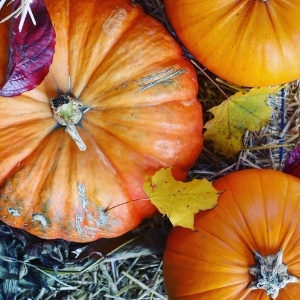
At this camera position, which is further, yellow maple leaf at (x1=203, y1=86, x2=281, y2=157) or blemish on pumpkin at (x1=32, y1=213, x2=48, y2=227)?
yellow maple leaf at (x1=203, y1=86, x2=281, y2=157)

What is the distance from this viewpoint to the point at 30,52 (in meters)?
1.45

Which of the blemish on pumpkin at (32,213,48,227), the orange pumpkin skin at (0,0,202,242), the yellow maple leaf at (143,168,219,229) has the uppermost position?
the orange pumpkin skin at (0,0,202,242)

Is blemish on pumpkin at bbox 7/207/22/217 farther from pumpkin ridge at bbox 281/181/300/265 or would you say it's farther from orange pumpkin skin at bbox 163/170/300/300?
pumpkin ridge at bbox 281/181/300/265

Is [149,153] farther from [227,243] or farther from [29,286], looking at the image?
[29,286]

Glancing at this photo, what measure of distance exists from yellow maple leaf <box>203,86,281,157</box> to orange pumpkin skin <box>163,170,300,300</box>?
0.19 meters

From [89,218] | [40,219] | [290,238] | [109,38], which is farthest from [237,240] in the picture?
[109,38]

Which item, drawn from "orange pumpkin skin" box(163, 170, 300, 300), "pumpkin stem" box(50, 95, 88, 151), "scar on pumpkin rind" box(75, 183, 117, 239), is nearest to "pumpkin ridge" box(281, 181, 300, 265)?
"orange pumpkin skin" box(163, 170, 300, 300)

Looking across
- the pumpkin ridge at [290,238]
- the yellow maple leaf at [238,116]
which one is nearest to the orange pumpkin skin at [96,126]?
the yellow maple leaf at [238,116]

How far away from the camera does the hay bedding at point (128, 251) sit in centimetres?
179

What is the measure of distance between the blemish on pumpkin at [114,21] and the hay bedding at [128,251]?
1.06ft

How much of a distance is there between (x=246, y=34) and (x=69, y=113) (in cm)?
53

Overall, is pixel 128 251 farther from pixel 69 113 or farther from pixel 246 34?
pixel 246 34

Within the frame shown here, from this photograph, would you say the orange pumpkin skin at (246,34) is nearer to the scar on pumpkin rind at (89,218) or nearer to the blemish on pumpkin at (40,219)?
the scar on pumpkin rind at (89,218)

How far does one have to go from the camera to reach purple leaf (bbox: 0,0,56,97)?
55.9 inches
